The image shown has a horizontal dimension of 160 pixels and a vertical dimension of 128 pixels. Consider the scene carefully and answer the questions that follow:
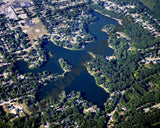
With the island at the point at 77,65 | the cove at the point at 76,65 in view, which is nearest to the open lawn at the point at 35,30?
the island at the point at 77,65

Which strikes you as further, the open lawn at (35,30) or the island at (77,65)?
the open lawn at (35,30)

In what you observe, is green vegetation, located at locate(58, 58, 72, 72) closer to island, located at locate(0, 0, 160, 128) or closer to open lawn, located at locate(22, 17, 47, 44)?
island, located at locate(0, 0, 160, 128)

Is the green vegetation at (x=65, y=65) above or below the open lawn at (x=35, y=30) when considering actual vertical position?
below

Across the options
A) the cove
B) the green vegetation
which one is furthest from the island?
the green vegetation

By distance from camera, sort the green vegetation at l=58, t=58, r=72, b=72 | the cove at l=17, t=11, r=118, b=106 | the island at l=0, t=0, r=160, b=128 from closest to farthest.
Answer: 1. the island at l=0, t=0, r=160, b=128
2. the cove at l=17, t=11, r=118, b=106
3. the green vegetation at l=58, t=58, r=72, b=72

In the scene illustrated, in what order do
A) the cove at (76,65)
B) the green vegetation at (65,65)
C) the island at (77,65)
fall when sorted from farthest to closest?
the green vegetation at (65,65)
the cove at (76,65)
the island at (77,65)

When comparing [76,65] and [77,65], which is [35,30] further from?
[77,65]

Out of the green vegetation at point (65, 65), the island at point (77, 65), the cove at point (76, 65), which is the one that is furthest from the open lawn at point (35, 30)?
the green vegetation at point (65, 65)

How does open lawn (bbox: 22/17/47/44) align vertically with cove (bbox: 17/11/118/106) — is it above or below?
above

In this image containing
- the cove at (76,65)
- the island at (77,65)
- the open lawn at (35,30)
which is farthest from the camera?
the open lawn at (35,30)

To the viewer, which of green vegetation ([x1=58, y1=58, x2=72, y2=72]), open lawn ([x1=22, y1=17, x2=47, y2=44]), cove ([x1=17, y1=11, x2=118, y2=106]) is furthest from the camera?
open lawn ([x1=22, y1=17, x2=47, y2=44])

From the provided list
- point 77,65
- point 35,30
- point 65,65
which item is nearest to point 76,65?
point 77,65

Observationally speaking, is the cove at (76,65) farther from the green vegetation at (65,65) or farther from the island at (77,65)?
the green vegetation at (65,65)
